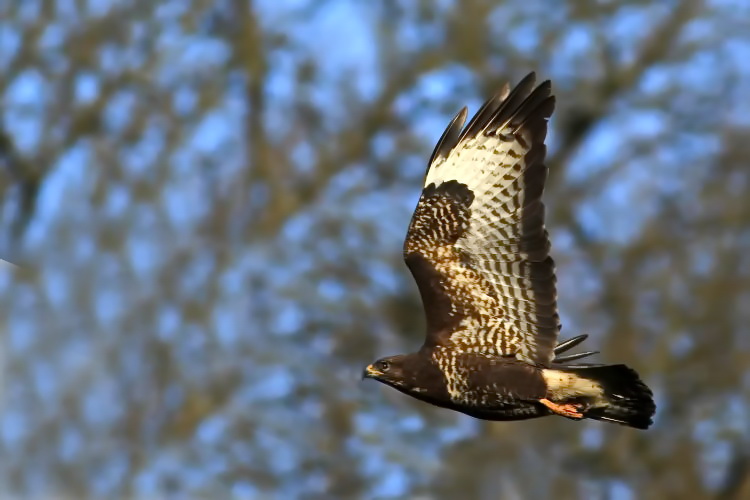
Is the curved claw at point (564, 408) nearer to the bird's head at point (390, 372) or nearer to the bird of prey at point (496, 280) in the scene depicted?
the bird of prey at point (496, 280)

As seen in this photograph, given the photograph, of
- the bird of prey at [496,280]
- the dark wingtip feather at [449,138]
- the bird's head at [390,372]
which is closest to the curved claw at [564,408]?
the bird of prey at [496,280]

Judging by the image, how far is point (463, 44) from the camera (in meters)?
14.8

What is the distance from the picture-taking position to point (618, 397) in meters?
4.59

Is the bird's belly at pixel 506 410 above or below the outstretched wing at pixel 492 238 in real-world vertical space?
below

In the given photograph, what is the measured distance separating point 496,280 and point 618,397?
2.04 ft

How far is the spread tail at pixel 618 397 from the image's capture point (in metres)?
4.56

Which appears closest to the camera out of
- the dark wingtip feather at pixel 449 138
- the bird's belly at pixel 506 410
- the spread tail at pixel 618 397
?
the bird's belly at pixel 506 410

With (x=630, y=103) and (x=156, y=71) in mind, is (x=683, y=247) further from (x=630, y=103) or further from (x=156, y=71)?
(x=156, y=71)

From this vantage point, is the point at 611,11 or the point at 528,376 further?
the point at 611,11

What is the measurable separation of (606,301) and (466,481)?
7.25 feet

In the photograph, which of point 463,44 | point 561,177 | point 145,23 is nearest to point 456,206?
point 561,177

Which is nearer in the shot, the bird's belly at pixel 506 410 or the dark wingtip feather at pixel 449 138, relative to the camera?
the bird's belly at pixel 506 410

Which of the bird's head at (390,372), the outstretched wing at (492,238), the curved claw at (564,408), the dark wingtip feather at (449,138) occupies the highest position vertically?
the dark wingtip feather at (449,138)

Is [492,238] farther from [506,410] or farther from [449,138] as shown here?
[506,410]
